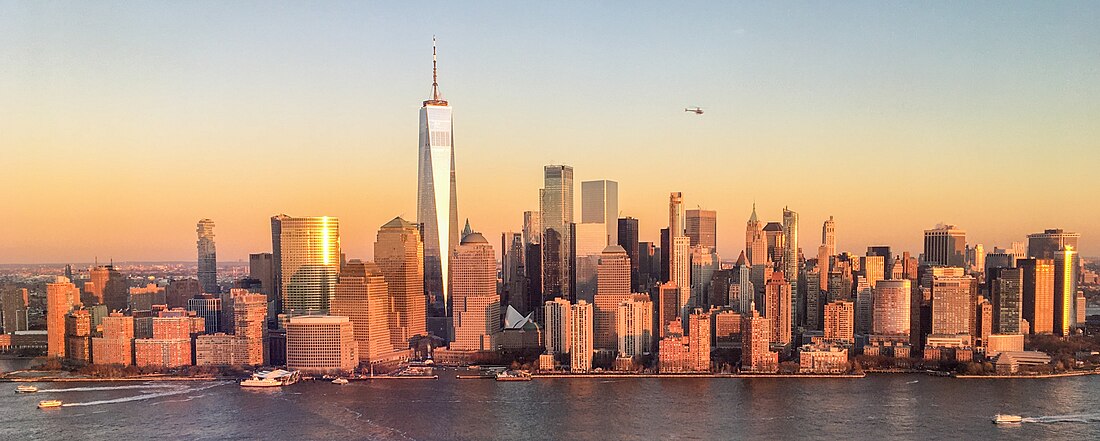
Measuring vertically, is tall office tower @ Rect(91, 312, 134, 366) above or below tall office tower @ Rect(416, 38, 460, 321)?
below

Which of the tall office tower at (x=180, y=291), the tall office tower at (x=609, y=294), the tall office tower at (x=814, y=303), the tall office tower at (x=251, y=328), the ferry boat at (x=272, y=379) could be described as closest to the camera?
the ferry boat at (x=272, y=379)

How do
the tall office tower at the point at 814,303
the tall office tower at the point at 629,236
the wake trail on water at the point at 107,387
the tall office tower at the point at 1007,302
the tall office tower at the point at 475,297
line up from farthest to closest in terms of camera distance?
the tall office tower at the point at 629,236 < the tall office tower at the point at 814,303 < the tall office tower at the point at 1007,302 < the tall office tower at the point at 475,297 < the wake trail on water at the point at 107,387

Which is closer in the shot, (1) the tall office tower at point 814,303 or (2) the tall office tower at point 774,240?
(1) the tall office tower at point 814,303

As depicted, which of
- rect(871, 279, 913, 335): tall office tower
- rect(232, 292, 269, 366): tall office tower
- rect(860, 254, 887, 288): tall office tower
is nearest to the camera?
rect(232, 292, 269, 366): tall office tower

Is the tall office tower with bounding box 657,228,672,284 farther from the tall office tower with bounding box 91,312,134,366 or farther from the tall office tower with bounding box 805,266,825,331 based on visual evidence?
the tall office tower with bounding box 91,312,134,366

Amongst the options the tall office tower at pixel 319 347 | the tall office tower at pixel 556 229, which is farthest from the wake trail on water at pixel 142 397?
the tall office tower at pixel 556 229

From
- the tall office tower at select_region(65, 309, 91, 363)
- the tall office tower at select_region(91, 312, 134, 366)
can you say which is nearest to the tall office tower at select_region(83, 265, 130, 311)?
the tall office tower at select_region(65, 309, 91, 363)

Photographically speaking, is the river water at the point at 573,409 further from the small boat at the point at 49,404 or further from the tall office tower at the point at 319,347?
the tall office tower at the point at 319,347
